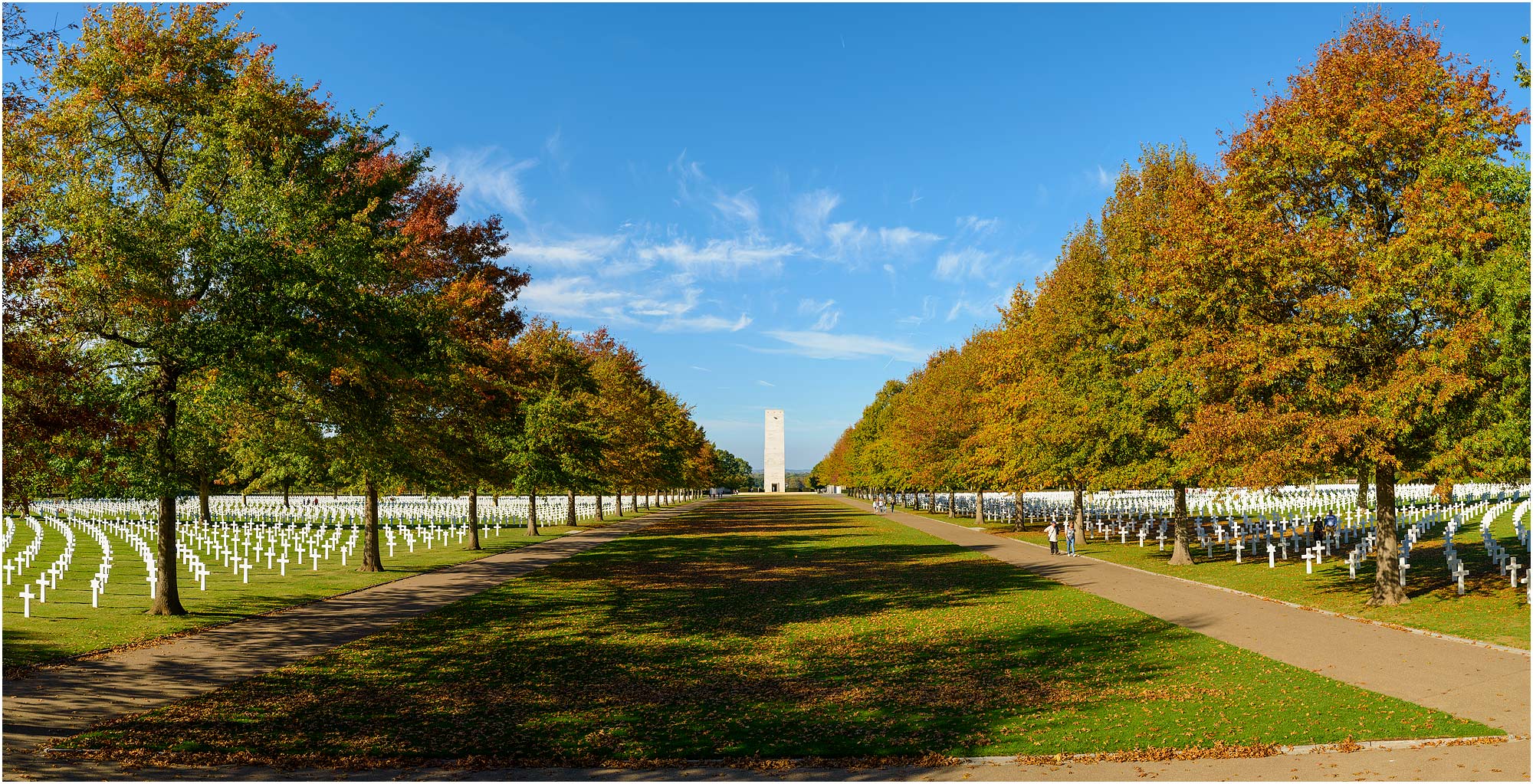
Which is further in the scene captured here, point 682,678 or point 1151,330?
point 1151,330

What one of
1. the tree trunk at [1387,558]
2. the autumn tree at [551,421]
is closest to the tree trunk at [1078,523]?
the tree trunk at [1387,558]

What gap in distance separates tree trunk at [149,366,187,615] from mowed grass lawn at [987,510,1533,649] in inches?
878

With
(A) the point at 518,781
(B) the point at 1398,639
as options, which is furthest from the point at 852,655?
(B) the point at 1398,639

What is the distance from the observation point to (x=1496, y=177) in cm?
1445

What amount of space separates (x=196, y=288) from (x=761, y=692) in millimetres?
12766

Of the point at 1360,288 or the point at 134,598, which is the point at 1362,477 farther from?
the point at 134,598

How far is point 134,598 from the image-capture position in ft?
66.1

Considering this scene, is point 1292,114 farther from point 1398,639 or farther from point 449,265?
point 449,265

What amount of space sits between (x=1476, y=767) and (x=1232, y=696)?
2.87 meters

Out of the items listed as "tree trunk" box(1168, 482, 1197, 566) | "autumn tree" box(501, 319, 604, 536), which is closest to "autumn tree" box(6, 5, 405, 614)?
"autumn tree" box(501, 319, 604, 536)

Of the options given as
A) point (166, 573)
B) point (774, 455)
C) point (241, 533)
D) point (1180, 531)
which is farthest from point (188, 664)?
point (774, 455)

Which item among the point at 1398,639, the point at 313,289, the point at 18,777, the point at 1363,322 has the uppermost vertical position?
the point at 313,289

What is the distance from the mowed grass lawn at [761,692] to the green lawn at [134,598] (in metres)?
4.28

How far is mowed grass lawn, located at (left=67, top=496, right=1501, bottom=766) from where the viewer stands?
9180 millimetres
